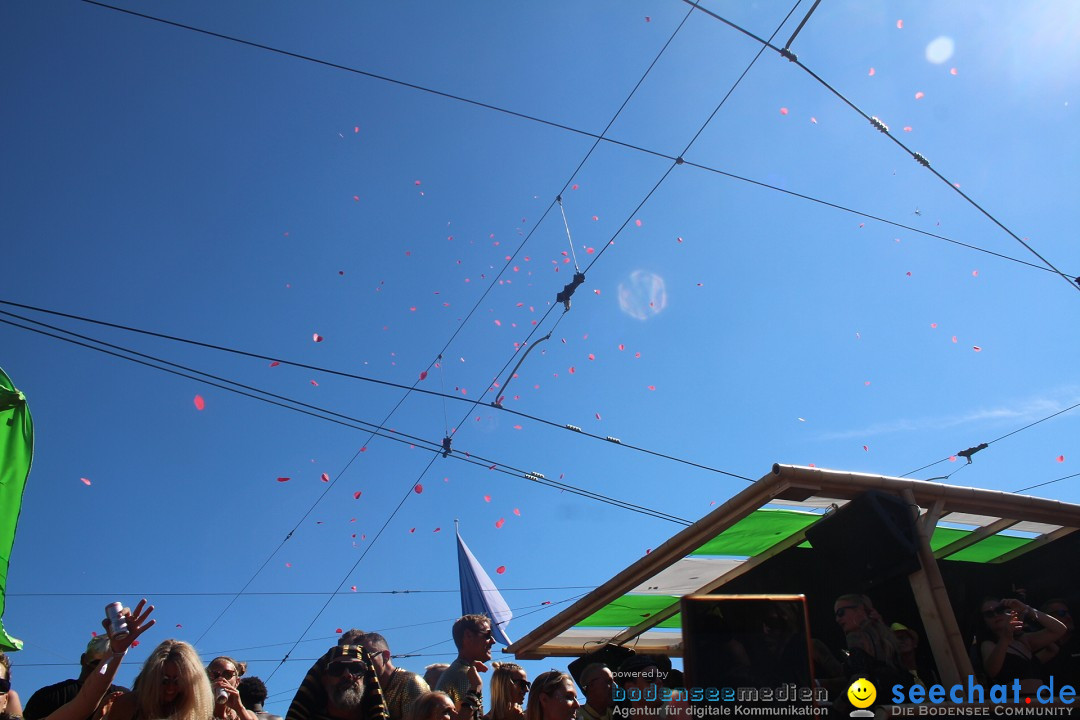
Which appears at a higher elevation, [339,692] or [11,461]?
[11,461]

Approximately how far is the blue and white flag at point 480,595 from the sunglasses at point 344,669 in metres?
7.69

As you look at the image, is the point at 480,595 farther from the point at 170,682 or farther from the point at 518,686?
the point at 170,682

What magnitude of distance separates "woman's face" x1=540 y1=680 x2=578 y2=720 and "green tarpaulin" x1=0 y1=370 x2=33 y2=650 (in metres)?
2.88

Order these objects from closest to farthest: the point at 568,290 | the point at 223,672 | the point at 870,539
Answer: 1. the point at 223,672
2. the point at 870,539
3. the point at 568,290

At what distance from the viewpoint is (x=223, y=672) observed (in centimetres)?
360

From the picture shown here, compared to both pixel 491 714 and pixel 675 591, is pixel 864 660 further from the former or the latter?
pixel 675 591

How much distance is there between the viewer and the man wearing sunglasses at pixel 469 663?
405 centimetres

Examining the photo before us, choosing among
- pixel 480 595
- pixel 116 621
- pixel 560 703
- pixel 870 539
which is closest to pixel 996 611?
pixel 870 539

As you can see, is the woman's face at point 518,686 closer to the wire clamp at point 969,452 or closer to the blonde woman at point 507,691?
the blonde woman at point 507,691

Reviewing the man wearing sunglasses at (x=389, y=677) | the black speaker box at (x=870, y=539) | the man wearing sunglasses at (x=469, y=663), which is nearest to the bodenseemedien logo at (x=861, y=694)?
the black speaker box at (x=870, y=539)

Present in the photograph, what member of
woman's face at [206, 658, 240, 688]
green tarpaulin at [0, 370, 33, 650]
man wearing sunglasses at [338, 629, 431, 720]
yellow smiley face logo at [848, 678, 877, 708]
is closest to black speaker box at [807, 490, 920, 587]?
yellow smiley face logo at [848, 678, 877, 708]

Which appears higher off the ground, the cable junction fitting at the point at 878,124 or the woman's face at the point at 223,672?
the cable junction fitting at the point at 878,124

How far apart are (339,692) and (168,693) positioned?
71 cm

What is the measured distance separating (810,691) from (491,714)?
1.75 meters
